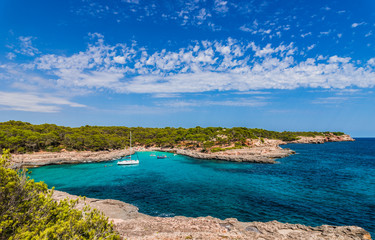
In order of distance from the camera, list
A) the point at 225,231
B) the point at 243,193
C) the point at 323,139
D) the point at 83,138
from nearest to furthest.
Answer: the point at 225,231 < the point at 243,193 < the point at 83,138 < the point at 323,139

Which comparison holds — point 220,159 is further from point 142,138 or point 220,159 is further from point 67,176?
point 142,138

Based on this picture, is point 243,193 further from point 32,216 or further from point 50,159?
point 50,159

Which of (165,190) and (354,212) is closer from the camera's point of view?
(354,212)

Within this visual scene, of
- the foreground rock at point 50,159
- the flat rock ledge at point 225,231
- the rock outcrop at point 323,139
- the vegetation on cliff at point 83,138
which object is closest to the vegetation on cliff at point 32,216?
the flat rock ledge at point 225,231

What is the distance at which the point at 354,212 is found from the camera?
69.8 feet

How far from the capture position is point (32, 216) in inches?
304

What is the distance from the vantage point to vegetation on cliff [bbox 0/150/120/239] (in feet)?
22.5

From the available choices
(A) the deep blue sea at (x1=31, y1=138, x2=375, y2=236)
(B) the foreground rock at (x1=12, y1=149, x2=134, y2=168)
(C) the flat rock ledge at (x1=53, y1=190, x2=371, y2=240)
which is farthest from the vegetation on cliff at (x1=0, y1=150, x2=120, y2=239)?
(B) the foreground rock at (x1=12, y1=149, x2=134, y2=168)

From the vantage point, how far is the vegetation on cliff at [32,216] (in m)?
6.87

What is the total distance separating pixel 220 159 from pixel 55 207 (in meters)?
58.6

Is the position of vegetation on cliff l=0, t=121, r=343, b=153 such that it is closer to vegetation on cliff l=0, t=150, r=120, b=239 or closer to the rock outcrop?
vegetation on cliff l=0, t=150, r=120, b=239

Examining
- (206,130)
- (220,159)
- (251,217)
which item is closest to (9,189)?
(251,217)

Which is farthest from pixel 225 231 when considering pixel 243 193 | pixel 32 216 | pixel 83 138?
pixel 83 138

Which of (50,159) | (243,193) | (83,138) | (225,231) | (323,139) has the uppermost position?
(83,138)
